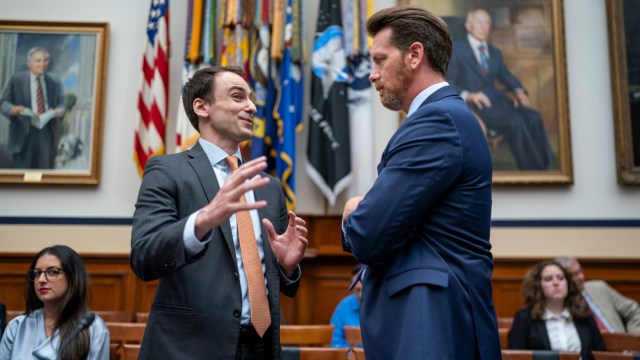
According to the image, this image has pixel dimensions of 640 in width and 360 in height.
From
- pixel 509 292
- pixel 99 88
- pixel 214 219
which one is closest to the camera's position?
pixel 214 219

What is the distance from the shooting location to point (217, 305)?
183 centimetres

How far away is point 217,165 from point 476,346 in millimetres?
1080

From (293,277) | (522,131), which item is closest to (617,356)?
(293,277)

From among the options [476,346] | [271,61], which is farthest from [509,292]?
[476,346]

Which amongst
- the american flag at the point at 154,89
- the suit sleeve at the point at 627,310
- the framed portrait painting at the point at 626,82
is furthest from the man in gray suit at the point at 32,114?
the framed portrait painting at the point at 626,82

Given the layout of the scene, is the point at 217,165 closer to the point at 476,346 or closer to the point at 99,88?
the point at 476,346

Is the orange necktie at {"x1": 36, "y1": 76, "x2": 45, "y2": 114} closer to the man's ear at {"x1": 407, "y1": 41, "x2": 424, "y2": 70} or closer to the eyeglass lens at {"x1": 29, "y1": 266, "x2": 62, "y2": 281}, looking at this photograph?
the eyeglass lens at {"x1": 29, "y1": 266, "x2": 62, "y2": 281}

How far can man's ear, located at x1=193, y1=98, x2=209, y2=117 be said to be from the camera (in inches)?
86.2

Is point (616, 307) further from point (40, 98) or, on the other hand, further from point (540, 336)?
point (40, 98)

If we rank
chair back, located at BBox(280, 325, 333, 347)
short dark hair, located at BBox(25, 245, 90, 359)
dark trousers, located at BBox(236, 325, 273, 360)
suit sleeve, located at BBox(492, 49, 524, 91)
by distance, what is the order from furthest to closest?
suit sleeve, located at BBox(492, 49, 524, 91)
chair back, located at BBox(280, 325, 333, 347)
short dark hair, located at BBox(25, 245, 90, 359)
dark trousers, located at BBox(236, 325, 273, 360)

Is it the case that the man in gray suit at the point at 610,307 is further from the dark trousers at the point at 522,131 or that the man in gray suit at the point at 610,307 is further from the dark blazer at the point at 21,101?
the dark blazer at the point at 21,101

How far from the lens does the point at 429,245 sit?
5.12ft

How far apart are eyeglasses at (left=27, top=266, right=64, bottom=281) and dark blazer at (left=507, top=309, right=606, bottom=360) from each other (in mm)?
2806

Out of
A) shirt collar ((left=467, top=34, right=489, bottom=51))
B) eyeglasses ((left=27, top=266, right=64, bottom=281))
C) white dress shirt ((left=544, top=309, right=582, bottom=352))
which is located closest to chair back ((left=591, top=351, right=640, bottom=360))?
white dress shirt ((left=544, top=309, right=582, bottom=352))
